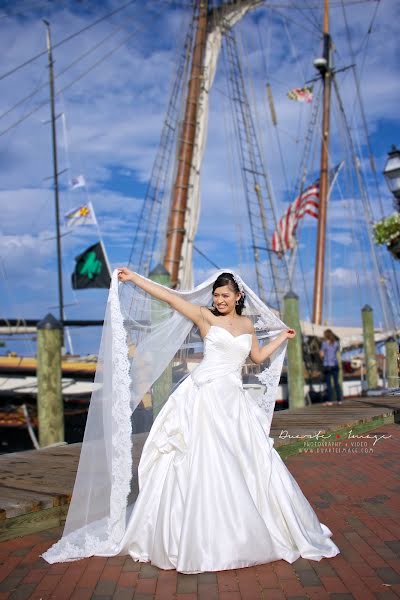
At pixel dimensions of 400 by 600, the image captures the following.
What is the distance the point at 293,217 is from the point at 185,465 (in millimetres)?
17086

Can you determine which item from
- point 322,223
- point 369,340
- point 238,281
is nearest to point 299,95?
point 322,223

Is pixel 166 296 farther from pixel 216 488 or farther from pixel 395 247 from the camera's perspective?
pixel 395 247

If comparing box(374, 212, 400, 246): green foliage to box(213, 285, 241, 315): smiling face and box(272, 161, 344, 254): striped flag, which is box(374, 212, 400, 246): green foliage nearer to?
box(213, 285, 241, 315): smiling face

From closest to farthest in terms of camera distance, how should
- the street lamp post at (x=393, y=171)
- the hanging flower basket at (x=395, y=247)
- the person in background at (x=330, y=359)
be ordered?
the street lamp post at (x=393, y=171) < the hanging flower basket at (x=395, y=247) < the person in background at (x=330, y=359)

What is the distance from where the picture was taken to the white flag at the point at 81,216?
20250mm

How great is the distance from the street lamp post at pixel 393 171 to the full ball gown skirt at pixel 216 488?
447 centimetres

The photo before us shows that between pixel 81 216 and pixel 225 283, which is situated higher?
pixel 81 216

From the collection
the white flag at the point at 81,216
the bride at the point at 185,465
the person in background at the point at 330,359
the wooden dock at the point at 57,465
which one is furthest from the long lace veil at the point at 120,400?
the white flag at the point at 81,216

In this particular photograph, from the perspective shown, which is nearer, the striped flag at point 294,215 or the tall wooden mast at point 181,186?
the tall wooden mast at point 181,186

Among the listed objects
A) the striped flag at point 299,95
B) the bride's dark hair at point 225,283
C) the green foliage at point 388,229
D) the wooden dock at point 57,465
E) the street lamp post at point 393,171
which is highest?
the striped flag at point 299,95

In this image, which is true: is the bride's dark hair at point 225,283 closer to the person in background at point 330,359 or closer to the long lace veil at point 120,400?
the long lace veil at point 120,400

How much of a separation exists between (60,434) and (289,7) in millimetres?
21271

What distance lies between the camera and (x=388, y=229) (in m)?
7.74

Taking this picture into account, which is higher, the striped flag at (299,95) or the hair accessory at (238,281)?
the striped flag at (299,95)
